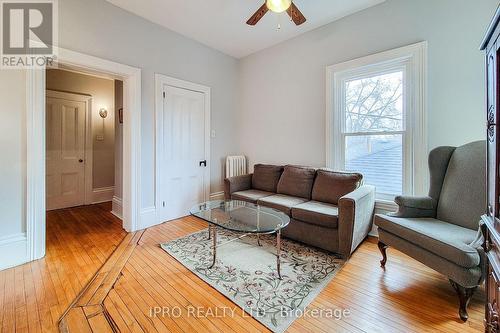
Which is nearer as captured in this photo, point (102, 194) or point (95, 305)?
point (95, 305)

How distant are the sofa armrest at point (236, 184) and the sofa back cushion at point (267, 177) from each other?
10cm

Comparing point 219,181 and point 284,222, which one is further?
point 219,181

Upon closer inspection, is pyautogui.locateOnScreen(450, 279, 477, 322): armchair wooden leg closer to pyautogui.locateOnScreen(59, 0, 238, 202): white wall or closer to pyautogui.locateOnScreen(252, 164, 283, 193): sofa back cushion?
pyautogui.locateOnScreen(252, 164, 283, 193): sofa back cushion

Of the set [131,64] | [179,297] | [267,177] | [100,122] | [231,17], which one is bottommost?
[179,297]

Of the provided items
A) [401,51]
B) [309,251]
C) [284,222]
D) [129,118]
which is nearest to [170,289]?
[284,222]

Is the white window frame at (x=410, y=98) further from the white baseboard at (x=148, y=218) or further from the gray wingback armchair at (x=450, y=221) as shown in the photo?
the white baseboard at (x=148, y=218)

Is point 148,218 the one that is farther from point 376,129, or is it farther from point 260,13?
point 376,129

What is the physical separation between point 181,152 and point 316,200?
2.25 metres

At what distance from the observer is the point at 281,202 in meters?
2.84

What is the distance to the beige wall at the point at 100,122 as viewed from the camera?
14.0 feet

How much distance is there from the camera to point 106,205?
14.5 feet

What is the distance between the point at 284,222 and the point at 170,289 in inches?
44.2

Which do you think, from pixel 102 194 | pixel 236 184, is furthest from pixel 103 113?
pixel 236 184

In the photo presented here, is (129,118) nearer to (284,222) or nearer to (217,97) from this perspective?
(217,97)
